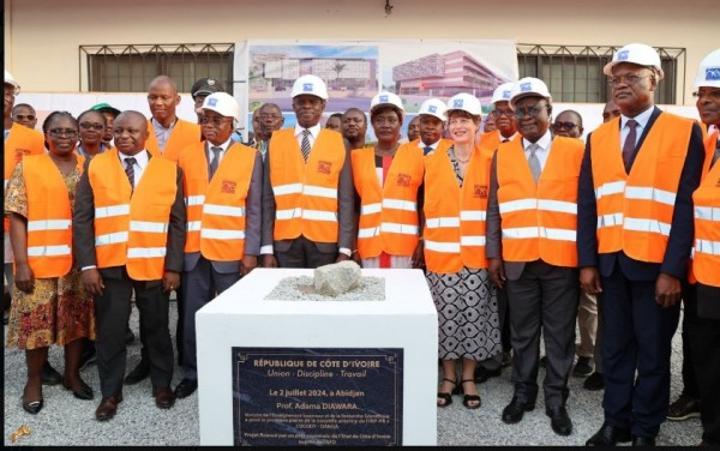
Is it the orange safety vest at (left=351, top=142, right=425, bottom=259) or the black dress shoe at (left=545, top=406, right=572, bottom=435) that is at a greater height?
the orange safety vest at (left=351, top=142, right=425, bottom=259)

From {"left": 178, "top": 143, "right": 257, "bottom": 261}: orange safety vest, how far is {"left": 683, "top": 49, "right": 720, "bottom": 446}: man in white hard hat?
8.65 ft

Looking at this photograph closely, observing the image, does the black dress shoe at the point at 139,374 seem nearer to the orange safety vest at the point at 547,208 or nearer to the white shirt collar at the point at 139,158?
the white shirt collar at the point at 139,158

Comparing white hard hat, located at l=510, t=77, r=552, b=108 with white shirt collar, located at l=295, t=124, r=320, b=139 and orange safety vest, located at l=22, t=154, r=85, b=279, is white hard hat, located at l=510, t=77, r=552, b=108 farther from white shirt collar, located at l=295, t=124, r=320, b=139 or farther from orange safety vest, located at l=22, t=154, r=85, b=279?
orange safety vest, located at l=22, t=154, r=85, b=279

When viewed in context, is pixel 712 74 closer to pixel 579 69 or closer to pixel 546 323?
pixel 546 323

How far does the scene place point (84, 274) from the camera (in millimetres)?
3441

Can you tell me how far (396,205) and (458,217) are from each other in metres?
0.43

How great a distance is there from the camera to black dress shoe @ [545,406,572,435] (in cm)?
321

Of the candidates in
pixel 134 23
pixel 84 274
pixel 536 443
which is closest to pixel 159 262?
pixel 84 274

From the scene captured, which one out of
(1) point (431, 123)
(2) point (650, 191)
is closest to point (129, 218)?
(1) point (431, 123)

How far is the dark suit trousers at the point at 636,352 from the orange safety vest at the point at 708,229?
10.5 inches

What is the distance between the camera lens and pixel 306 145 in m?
3.92

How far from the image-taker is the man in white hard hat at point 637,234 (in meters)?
2.77

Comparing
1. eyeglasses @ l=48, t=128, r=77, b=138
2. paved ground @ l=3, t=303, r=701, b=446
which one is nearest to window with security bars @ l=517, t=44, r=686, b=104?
paved ground @ l=3, t=303, r=701, b=446

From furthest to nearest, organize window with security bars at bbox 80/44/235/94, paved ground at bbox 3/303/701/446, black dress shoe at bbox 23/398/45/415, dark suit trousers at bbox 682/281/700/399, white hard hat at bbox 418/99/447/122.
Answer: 1. window with security bars at bbox 80/44/235/94
2. white hard hat at bbox 418/99/447/122
3. black dress shoe at bbox 23/398/45/415
4. paved ground at bbox 3/303/701/446
5. dark suit trousers at bbox 682/281/700/399
